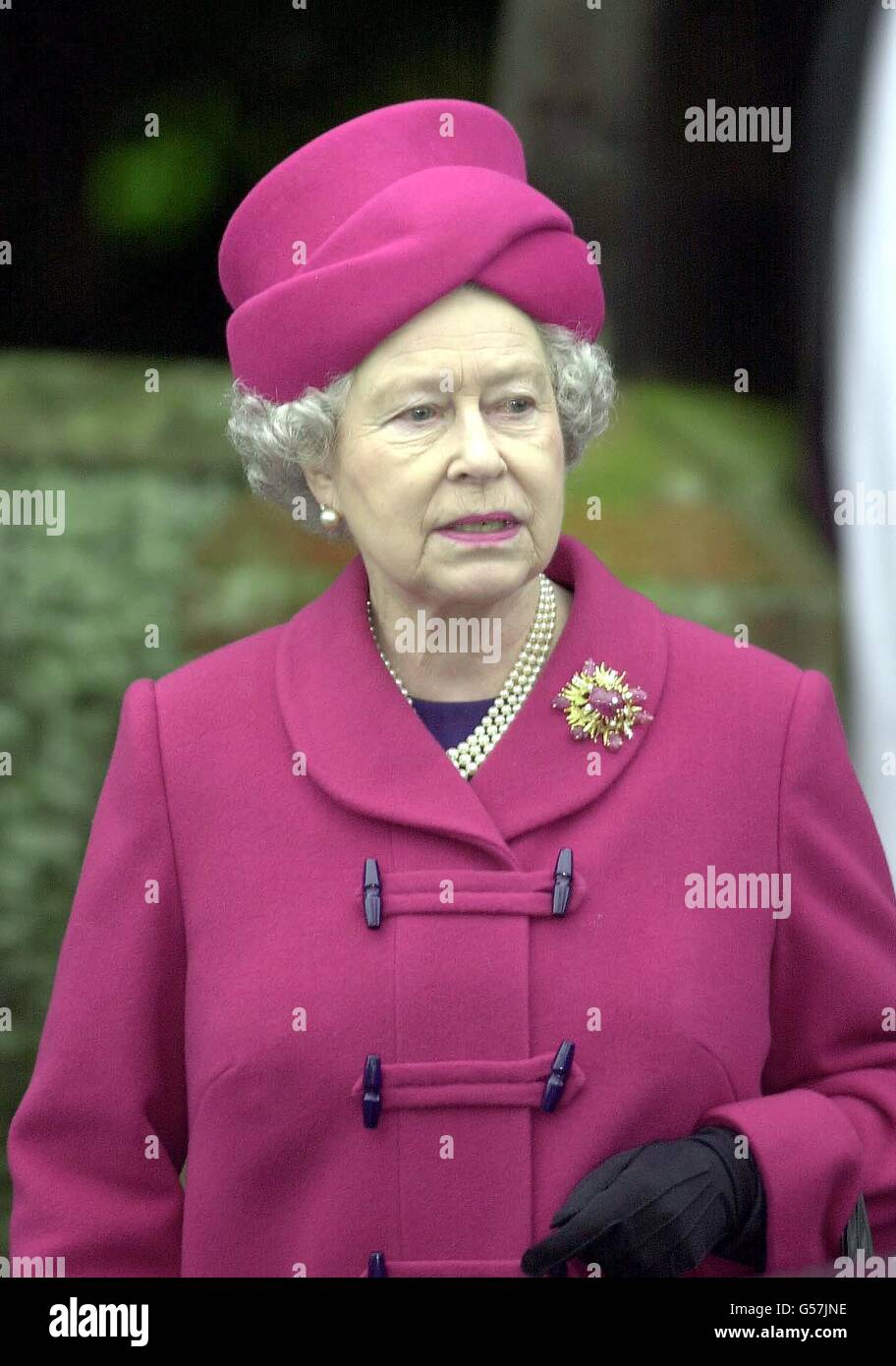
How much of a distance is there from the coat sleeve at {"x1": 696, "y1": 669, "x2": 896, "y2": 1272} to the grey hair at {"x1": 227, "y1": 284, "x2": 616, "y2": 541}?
44 centimetres

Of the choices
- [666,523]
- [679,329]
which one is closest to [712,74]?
[679,329]

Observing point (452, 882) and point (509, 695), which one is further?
point (509, 695)

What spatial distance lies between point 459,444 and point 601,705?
38cm

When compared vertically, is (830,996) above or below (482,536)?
below

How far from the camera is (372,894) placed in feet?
8.43

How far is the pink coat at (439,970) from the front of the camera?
2.54m

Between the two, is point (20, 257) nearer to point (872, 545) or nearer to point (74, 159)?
point (74, 159)

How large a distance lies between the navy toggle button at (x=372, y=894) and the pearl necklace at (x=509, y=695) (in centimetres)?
19

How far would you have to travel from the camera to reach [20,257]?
3.91m

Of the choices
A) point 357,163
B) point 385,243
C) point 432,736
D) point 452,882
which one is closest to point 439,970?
point 452,882

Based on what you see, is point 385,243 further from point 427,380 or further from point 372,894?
point 372,894

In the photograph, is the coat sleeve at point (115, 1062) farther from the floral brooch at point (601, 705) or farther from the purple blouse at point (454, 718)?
the floral brooch at point (601, 705)

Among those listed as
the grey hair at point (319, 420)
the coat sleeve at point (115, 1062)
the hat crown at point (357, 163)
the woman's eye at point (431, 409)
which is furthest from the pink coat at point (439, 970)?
the hat crown at point (357, 163)
